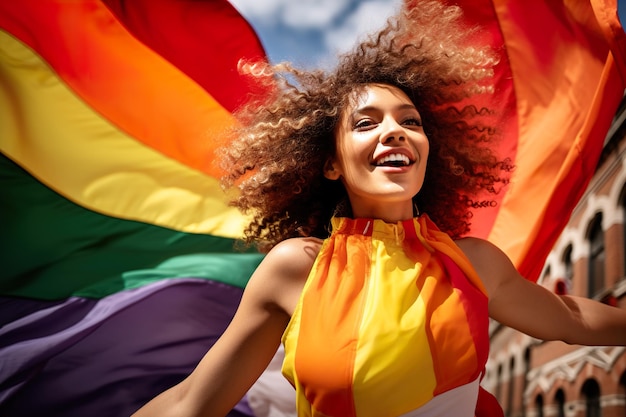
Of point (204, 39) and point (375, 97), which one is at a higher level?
point (204, 39)

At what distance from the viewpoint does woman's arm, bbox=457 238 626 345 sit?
206 cm

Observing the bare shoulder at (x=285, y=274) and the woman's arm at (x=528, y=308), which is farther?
the woman's arm at (x=528, y=308)

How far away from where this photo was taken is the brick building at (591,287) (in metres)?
8.69

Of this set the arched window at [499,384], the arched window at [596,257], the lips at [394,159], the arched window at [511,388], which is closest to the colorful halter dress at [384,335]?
the lips at [394,159]

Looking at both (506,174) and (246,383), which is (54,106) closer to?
(246,383)

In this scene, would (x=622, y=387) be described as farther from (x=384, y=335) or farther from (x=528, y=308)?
(x=384, y=335)

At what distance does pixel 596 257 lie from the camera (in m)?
10.9

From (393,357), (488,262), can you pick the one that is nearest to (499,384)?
(488,262)

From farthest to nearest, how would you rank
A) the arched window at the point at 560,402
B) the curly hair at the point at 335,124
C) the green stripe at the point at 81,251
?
the arched window at the point at 560,402 < the green stripe at the point at 81,251 < the curly hair at the point at 335,124

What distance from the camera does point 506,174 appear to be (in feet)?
9.97

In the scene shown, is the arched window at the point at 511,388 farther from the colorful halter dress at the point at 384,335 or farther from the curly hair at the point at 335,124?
the colorful halter dress at the point at 384,335

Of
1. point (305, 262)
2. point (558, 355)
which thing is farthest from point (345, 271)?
point (558, 355)

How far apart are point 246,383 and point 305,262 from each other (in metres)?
0.45

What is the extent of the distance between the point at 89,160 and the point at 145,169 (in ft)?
1.11
